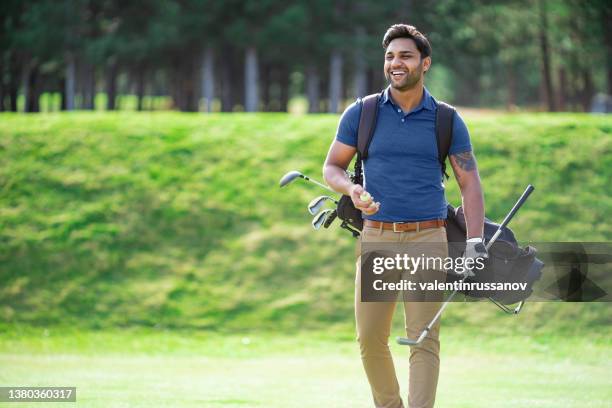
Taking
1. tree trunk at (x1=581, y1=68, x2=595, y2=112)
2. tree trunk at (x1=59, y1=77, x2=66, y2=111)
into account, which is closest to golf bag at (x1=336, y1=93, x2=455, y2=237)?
tree trunk at (x1=581, y1=68, x2=595, y2=112)

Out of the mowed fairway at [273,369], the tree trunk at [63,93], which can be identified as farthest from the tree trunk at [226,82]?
the mowed fairway at [273,369]

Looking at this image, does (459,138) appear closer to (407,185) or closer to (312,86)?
(407,185)

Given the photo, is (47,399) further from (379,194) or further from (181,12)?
(181,12)

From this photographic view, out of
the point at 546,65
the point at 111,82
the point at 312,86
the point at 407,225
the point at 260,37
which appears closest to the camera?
the point at 407,225

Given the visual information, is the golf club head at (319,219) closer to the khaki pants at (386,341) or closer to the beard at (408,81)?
the khaki pants at (386,341)

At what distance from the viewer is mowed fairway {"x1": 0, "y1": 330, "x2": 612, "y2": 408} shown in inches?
373

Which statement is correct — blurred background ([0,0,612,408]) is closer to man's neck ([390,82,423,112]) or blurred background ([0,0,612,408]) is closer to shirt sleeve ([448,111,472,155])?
shirt sleeve ([448,111,472,155])

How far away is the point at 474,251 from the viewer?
6.43 metres

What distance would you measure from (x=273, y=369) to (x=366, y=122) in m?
6.31

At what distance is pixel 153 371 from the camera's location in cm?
1210

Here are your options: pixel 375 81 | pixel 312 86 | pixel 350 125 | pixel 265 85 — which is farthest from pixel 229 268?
pixel 265 85

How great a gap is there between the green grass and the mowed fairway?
2.03 feet

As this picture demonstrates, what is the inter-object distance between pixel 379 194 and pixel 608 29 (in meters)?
37.9

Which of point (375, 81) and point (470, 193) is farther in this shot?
point (375, 81)
